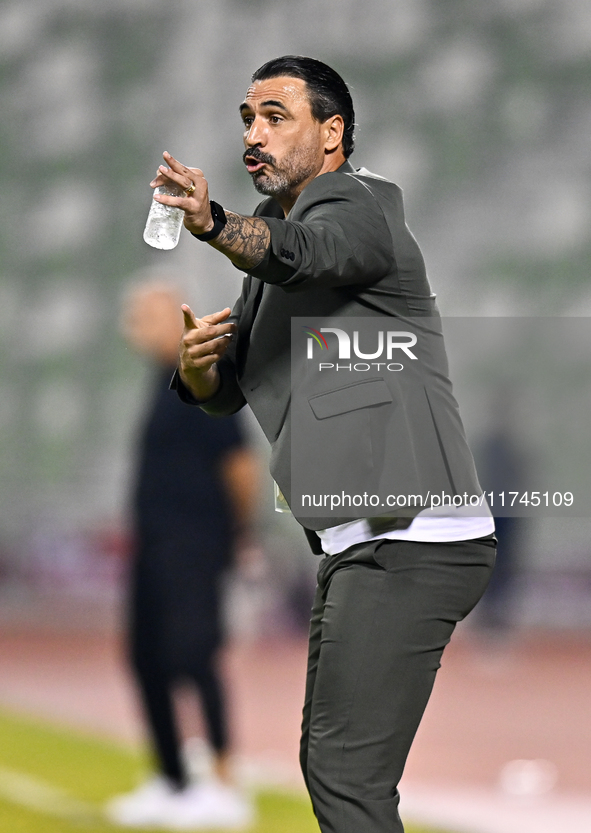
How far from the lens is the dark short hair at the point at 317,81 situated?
7.04 feet

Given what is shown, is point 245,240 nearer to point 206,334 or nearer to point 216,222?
point 216,222

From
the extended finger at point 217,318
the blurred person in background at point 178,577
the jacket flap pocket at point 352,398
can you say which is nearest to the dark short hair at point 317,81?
the extended finger at point 217,318

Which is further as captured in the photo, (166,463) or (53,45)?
(53,45)

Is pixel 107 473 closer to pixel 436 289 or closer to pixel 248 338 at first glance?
pixel 436 289

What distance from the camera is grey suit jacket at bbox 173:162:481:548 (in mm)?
1951

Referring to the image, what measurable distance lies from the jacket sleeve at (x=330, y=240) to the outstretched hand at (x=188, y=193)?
105mm

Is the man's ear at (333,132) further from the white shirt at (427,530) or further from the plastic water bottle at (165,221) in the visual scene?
the white shirt at (427,530)

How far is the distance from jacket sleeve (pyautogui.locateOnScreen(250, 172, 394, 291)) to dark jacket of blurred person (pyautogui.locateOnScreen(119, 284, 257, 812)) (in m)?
2.05

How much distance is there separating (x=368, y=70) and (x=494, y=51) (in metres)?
1.21

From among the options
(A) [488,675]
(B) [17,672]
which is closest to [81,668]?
(B) [17,672]

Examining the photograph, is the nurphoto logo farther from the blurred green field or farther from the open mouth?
the blurred green field

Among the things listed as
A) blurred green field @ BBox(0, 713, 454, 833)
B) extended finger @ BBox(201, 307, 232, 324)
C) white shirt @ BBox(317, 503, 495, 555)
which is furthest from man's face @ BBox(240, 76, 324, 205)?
blurred green field @ BBox(0, 713, 454, 833)

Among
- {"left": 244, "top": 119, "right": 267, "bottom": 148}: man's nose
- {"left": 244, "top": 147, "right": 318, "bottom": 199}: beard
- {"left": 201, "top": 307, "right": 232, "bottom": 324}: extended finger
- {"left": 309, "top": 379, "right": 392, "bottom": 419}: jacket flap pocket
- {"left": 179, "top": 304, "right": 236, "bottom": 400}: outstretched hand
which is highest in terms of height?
{"left": 244, "top": 119, "right": 267, "bottom": 148}: man's nose

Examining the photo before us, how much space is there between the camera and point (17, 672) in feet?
26.0
